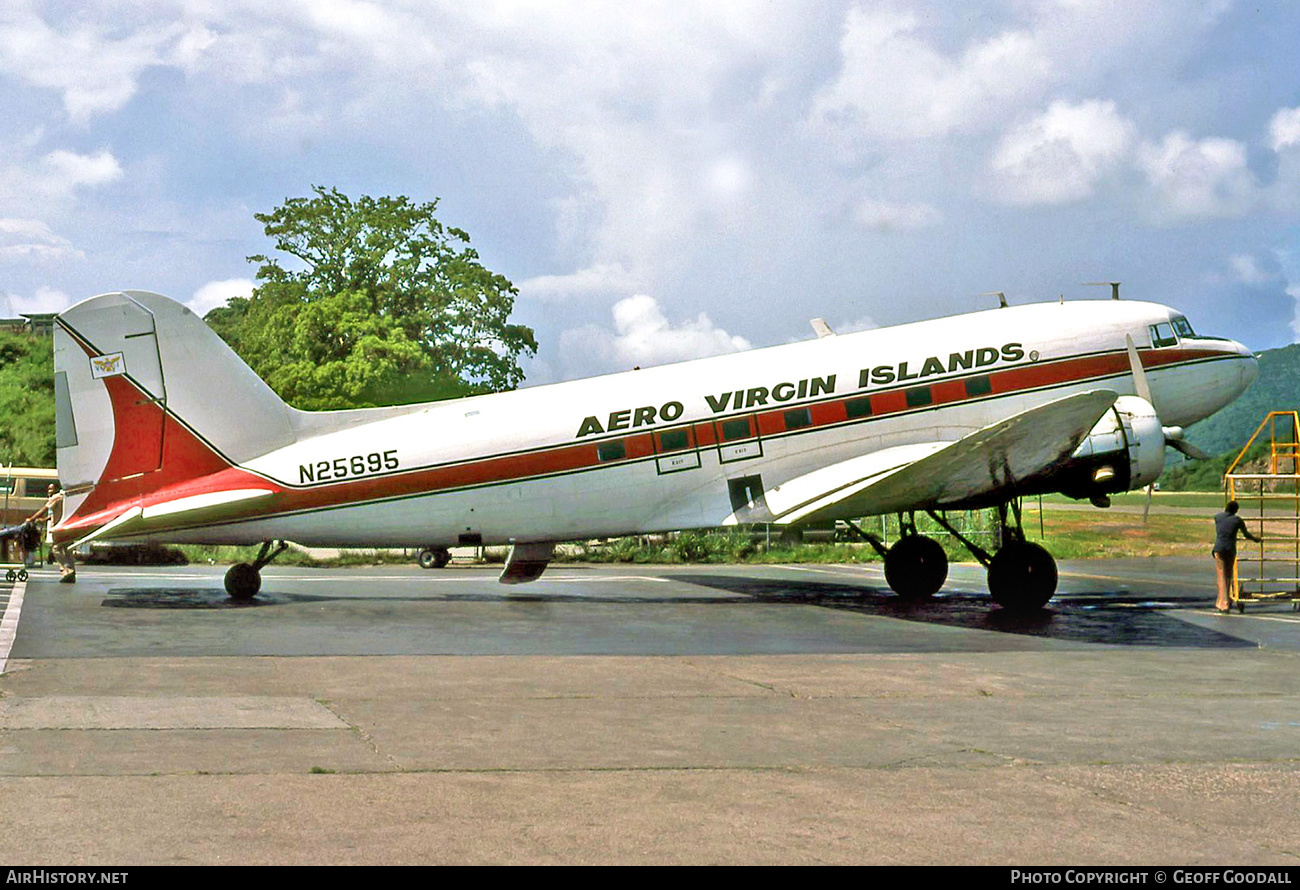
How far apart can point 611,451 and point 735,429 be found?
2.42m

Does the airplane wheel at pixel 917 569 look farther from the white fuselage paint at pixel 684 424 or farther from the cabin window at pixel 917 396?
the cabin window at pixel 917 396

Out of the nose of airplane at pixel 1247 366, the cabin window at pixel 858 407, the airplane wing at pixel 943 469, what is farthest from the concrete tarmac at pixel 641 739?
the nose of airplane at pixel 1247 366

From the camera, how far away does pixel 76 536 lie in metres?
22.3

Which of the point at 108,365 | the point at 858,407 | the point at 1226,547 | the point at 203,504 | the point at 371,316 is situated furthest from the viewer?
the point at 371,316

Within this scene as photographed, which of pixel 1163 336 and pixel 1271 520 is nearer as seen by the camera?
pixel 1163 336

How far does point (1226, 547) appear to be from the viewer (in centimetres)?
2281

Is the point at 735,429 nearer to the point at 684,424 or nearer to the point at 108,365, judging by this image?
the point at 684,424

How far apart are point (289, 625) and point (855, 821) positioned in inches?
528

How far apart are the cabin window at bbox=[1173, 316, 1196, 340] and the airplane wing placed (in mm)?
3672

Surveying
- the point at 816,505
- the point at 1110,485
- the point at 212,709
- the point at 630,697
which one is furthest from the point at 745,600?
the point at 212,709

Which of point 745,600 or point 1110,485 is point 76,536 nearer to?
point 745,600

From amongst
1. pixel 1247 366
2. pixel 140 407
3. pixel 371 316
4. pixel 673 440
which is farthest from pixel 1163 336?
pixel 371 316

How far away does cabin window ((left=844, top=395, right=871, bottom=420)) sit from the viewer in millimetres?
23438

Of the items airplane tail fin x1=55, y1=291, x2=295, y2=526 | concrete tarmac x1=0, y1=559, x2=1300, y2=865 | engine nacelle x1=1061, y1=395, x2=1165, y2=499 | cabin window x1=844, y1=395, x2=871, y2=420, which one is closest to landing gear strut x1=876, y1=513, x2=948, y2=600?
cabin window x1=844, y1=395, x2=871, y2=420
